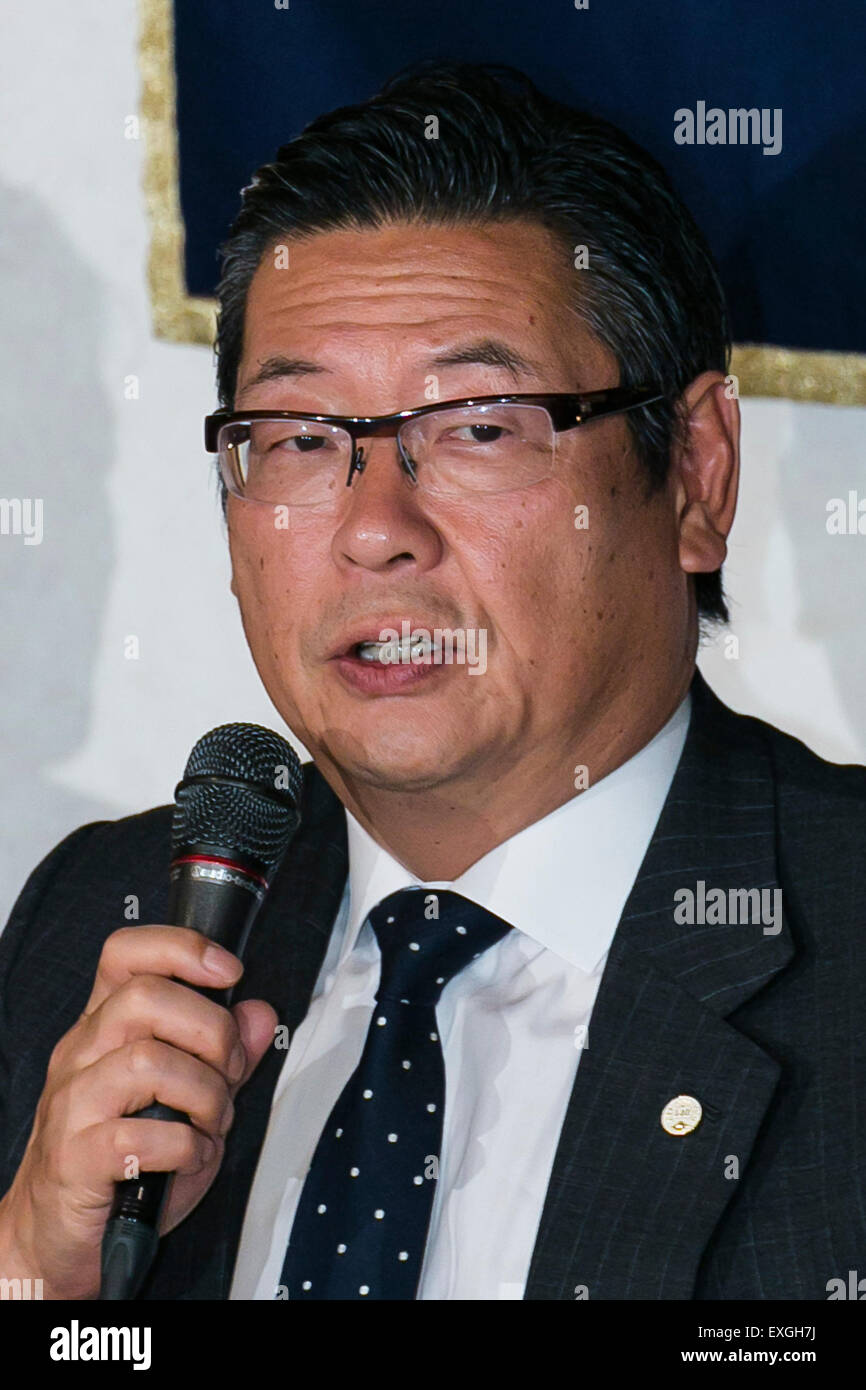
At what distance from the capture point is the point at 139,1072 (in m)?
1.27

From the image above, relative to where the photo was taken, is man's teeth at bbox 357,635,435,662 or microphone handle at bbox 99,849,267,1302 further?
man's teeth at bbox 357,635,435,662

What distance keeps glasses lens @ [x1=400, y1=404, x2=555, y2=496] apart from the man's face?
0.6 inches

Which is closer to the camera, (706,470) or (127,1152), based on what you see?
(127,1152)

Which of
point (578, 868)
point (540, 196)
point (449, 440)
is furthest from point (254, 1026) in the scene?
point (540, 196)

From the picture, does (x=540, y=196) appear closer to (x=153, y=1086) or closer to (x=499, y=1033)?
(x=499, y=1033)

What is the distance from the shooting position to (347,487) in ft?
5.09

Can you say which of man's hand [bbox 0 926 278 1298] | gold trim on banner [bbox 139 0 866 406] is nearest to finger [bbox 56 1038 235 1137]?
man's hand [bbox 0 926 278 1298]

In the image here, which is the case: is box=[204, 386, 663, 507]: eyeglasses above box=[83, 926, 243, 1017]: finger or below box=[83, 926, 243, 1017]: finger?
above

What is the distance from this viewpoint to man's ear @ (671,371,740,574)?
5.53 feet

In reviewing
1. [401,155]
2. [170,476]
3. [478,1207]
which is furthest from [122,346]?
Result: [478,1207]

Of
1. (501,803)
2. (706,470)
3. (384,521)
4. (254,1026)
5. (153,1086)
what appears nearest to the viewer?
(153,1086)

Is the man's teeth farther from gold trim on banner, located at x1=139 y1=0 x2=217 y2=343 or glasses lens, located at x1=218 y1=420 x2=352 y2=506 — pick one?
gold trim on banner, located at x1=139 y1=0 x2=217 y2=343

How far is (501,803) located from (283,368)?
17.0 inches

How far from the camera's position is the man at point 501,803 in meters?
1.43
